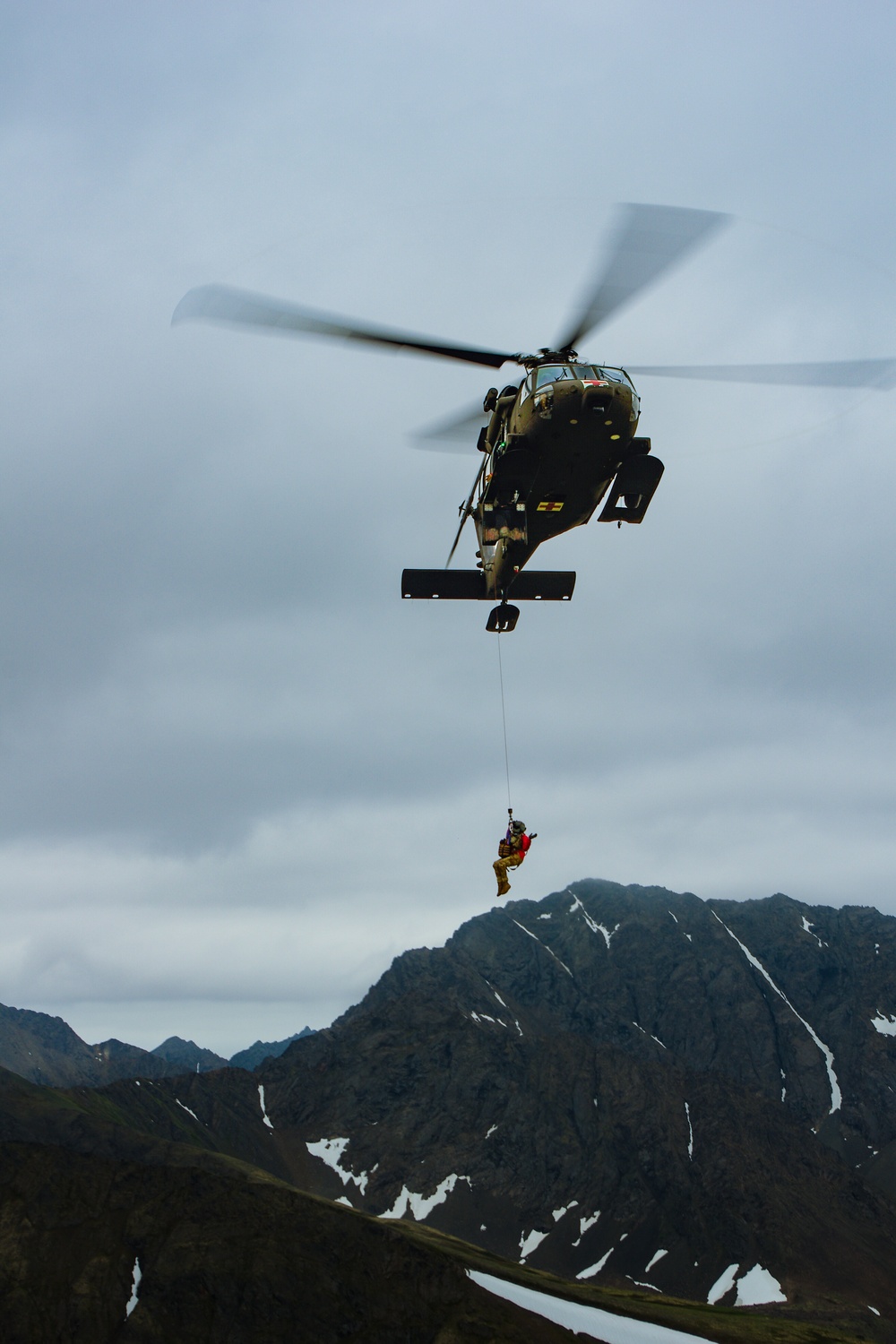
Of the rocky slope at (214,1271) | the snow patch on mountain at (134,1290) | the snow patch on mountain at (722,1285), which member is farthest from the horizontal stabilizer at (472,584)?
the snow patch on mountain at (722,1285)

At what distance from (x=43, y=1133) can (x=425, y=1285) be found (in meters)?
87.7

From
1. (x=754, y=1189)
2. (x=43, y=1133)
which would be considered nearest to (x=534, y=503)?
(x=43, y=1133)

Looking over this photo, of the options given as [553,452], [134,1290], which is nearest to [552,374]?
[553,452]

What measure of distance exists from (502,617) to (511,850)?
300 inches

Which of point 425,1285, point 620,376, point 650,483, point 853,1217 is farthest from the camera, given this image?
point 853,1217

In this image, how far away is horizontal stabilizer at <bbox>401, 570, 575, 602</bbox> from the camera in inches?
1321

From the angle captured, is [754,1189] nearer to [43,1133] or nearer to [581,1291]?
[581,1291]

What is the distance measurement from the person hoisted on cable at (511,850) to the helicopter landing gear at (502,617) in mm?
6081

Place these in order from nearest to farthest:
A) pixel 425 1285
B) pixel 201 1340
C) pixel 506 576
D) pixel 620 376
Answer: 1. pixel 620 376
2. pixel 506 576
3. pixel 201 1340
4. pixel 425 1285

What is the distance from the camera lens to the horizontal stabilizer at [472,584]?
110 feet

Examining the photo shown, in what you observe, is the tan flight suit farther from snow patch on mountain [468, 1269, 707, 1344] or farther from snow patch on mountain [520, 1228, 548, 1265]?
snow patch on mountain [520, 1228, 548, 1265]

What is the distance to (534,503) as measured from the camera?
97.0ft

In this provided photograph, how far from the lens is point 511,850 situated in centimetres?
3347

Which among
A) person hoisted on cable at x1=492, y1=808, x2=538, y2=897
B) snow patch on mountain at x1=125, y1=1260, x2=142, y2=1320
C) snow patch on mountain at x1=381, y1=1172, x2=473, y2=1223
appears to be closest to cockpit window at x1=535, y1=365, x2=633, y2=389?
person hoisted on cable at x1=492, y1=808, x2=538, y2=897
